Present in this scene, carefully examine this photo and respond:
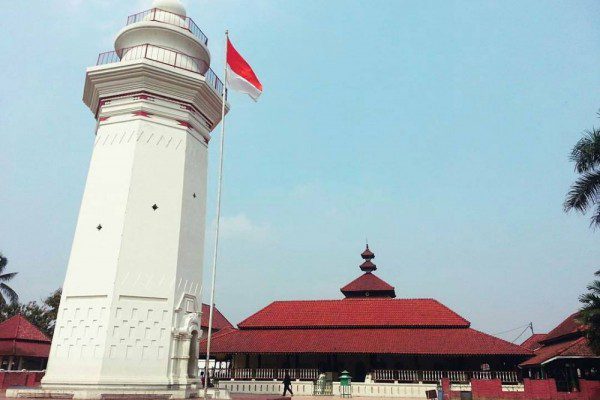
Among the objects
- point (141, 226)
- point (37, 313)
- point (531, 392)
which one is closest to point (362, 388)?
point (531, 392)

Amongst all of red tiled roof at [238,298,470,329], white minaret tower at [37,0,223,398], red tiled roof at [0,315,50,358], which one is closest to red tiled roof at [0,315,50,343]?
red tiled roof at [0,315,50,358]

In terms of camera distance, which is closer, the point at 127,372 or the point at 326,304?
the point at 127,372

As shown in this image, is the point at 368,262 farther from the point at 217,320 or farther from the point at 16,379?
the point at 16,379

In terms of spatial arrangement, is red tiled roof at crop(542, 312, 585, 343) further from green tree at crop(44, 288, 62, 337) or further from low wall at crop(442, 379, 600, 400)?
green tree at crop(44, 288, 62, 337)

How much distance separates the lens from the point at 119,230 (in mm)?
14203

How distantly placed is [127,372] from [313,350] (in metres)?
15.5

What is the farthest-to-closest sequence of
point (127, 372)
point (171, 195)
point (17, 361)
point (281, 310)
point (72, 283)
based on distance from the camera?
point (281, 310)
point (17, 361)
point (171, 195)
point (72, 283)
point (127, 372)

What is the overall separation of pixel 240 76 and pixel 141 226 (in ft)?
18.3

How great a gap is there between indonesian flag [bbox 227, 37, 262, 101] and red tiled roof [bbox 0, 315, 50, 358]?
23074 mm

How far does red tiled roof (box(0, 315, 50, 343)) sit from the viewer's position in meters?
28.5

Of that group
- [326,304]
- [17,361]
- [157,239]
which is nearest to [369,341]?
[326,304]

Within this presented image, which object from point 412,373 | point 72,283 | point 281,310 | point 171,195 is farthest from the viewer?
point 281,310

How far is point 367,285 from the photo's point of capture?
37.7m

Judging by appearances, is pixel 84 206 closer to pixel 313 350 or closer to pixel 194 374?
pixel 194 374
